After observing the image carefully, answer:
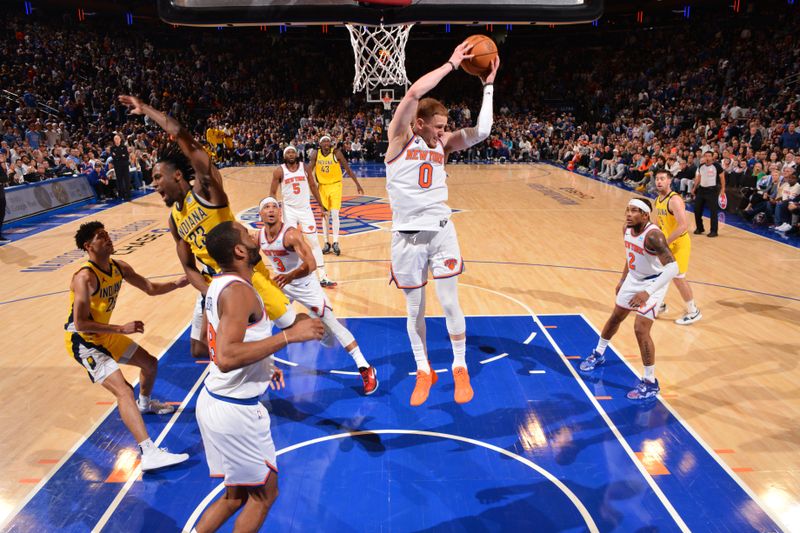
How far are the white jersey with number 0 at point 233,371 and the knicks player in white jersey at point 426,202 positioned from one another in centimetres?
128

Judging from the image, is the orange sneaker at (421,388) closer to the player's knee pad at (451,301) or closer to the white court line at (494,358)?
the player's knee pad at (451,301)

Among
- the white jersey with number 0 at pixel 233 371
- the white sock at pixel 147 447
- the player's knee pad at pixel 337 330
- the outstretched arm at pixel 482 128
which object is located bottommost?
the white sock at pixel 147 447

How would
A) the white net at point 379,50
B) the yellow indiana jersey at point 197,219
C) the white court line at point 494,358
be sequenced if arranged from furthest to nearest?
1. the white net at point 379,50
2. the white court line at point 494,358
3. the yellow indiana jersey at point 197,219

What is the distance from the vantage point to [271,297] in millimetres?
4820

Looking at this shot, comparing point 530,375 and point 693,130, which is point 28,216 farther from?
point 693,130

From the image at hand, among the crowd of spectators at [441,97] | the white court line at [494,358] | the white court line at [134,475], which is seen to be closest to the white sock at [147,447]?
the white court line at [134,475]

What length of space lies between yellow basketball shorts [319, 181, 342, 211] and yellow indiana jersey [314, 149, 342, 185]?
0.21ft

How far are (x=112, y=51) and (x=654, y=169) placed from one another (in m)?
24.7

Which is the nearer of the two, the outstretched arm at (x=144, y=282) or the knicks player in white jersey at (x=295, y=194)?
the outstretched arm at (x=144, y=282)

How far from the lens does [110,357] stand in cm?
445

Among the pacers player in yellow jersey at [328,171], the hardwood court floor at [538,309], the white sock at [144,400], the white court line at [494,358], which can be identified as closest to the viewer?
the hardwood court floor at [538,309]

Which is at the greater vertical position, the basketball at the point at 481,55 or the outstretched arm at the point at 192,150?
the basketball at the point at 481,55

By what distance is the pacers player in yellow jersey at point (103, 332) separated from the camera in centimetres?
417

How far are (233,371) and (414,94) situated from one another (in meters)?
1.94
